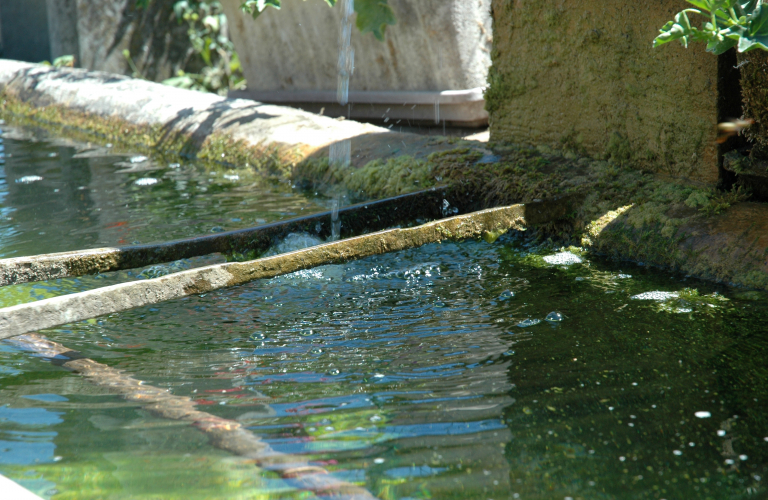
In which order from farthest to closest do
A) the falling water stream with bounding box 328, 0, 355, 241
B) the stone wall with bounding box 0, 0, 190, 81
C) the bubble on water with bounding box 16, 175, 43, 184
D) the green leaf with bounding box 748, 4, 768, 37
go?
1. the stone wall with bounding box 0, 0, 190, 81
2. the falling water stream with bounding box 328, 0, 355, 241
3. the bubble on water with bounding box 16, 175, 43, 184
4. the green leaf with bounding box 748, 4, 768, 37

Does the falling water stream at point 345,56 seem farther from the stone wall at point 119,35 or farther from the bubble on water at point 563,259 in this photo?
the stone wall at point 119,35

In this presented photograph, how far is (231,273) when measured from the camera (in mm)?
2756

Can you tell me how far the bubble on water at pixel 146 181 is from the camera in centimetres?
557

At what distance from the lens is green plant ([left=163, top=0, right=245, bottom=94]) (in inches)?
410

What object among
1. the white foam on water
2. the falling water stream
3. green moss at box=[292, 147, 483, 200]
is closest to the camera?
the white foam on water

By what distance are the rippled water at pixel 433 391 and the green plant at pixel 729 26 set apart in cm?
104

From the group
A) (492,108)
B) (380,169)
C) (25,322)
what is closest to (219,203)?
(380,169)

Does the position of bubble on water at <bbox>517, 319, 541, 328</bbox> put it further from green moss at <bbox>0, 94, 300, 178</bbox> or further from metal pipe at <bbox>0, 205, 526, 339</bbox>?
green moss at <bbox>0, 94, 300, 178</bbox>

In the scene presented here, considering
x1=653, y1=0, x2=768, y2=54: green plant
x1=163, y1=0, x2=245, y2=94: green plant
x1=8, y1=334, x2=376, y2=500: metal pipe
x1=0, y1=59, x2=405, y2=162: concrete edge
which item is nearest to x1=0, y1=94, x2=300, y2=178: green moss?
x1=0, y1=59, x2=405, y2=162: concrete edge

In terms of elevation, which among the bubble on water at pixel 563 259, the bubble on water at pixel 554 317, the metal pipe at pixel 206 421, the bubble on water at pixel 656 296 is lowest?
the metal pipe at pixel 206 421

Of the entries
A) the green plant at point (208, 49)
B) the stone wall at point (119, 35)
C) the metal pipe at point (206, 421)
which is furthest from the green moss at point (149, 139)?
the metal pipe at point (206, 421)

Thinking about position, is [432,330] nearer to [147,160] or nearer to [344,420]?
[344,420]

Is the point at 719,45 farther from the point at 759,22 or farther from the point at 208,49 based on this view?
the point at 208,49

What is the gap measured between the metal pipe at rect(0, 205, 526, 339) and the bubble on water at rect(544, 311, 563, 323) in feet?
2.84
